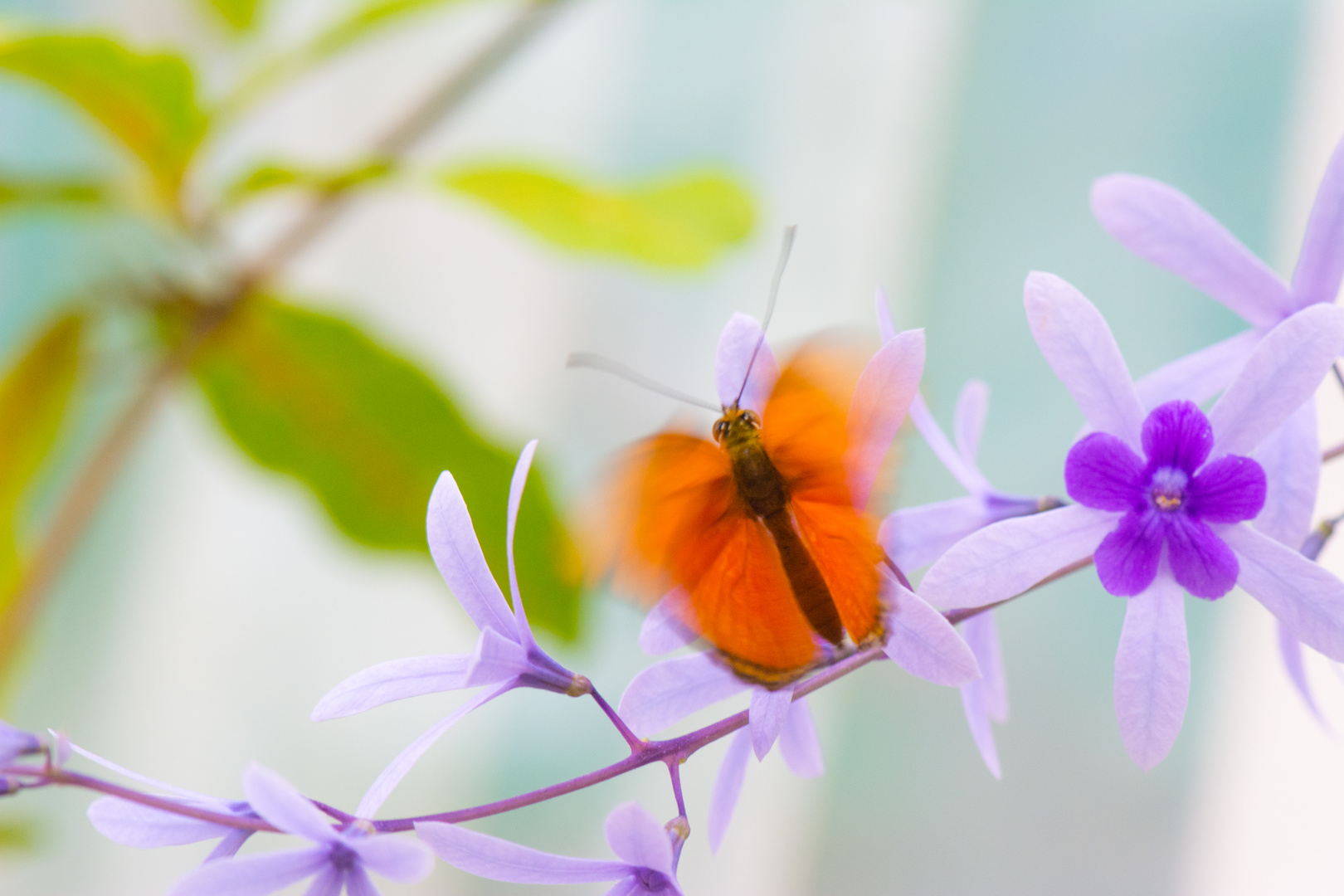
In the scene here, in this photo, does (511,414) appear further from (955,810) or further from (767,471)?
(767,471)

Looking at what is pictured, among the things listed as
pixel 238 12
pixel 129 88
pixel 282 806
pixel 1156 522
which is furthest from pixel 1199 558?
pixel 238 12

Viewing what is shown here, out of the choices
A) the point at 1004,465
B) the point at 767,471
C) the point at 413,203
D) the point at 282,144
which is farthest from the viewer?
the point at 1004,465

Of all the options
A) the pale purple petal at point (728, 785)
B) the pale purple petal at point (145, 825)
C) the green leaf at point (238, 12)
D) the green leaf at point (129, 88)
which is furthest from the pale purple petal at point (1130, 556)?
the green leaf at point (238, 12)

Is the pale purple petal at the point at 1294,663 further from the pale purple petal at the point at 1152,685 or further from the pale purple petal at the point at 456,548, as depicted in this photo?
the pale purple petal at the point at 456,548


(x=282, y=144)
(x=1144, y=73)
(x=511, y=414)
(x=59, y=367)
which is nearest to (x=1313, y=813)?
(x=1144, y=73)

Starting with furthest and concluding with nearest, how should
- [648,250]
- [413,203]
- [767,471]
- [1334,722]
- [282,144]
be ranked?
[413,203]
[282,144]
[1334,722]
[648,250]
[767,471]

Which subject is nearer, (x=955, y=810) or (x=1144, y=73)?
(x=1144, y=73)

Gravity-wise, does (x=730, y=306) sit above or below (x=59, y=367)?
above

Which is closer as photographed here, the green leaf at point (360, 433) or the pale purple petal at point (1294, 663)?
the pale purple petal at point (1294, 663)
